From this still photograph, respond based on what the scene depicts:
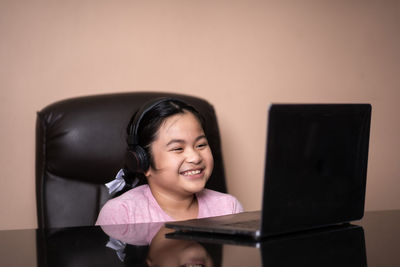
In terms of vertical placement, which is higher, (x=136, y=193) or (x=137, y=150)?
(x=137, y=150)

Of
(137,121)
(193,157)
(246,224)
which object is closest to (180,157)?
(193,157)

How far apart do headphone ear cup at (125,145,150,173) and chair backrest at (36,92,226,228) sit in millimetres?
184

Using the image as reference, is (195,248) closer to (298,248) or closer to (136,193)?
(298,248)

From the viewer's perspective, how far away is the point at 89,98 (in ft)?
5.50

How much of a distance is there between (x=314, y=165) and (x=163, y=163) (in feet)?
2.27

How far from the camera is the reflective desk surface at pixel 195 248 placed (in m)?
0.72

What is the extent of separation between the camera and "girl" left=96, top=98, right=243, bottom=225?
1.48 meters

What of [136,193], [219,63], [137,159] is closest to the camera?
[137,159]

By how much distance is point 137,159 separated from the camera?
1.46 metres

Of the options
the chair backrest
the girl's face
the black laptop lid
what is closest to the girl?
the girl's face

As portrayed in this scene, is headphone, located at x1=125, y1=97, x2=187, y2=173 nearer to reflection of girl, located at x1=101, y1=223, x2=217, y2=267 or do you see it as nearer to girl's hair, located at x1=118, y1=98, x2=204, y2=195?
girl's hair, located at x1=118, y1=98, x2=204, y2=195

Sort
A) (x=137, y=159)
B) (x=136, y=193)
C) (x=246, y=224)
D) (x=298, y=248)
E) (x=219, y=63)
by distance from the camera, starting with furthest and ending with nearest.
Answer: (x=219, y=63), (x=136, y=193), (x=137, y=159), (x=246, y=224), (x=298, y=248)

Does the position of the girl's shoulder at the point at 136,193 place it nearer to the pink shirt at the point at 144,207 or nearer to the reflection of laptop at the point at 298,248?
the pink shirt at the point at 144,207

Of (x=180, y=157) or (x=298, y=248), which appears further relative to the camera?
(x=180, y=157)
